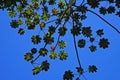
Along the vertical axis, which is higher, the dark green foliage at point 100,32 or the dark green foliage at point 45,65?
the dark green foliage at point 100,32

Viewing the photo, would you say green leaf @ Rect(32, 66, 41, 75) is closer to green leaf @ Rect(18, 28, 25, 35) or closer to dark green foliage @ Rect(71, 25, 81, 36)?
green leaf @ Rect(18, 28, 25, 35)

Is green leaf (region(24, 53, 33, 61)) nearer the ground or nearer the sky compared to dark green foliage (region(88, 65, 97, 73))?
nearer the sky

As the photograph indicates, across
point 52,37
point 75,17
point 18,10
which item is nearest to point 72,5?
point 75,17

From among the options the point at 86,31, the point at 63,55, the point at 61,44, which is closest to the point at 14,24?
the point at 61,44

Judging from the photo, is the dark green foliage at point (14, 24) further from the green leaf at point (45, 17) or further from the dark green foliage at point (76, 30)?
the dark green foliage at point (76, 30)

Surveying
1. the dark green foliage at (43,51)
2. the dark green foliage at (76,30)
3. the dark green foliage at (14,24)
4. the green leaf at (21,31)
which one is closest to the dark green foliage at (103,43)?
the dark green foliage at (76,30)

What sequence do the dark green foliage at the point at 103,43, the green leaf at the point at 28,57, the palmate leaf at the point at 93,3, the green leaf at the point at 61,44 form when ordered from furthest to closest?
the green leaf at the point at 61,44
the green leaf at the point at 28,57
the dark green foliage at the point at 103,43
the palmate leaf at the point at 93,3

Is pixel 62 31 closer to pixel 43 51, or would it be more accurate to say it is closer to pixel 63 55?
pixel 63 55

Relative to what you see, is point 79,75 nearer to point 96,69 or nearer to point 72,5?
point 96,69

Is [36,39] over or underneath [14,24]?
underneath

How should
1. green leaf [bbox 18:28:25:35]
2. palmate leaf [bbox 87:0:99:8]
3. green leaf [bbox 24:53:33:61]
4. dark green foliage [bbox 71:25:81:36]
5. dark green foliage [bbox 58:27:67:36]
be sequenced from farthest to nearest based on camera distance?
green leaf [bbox 18:28:25:35], green leaf [bbox 24:53:33:61], dark green foliage [bbox 58:27:67:36], dark green foliage [bbox 71:25:81:36], palmate leaf [bbox 87:0:99:8]

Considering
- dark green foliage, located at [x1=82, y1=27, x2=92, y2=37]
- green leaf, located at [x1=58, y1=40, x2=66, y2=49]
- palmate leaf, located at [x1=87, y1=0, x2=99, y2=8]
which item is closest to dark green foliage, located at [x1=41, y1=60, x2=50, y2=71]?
green leaf, located at [x1=58, y1=40, x2=66, y2=49]

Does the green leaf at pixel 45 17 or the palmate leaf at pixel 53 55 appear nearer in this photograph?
the palmate leaf at pixel 53 55

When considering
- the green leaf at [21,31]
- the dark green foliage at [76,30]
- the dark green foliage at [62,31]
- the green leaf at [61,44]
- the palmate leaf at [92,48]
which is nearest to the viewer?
the dark green foliage at [76,30]
